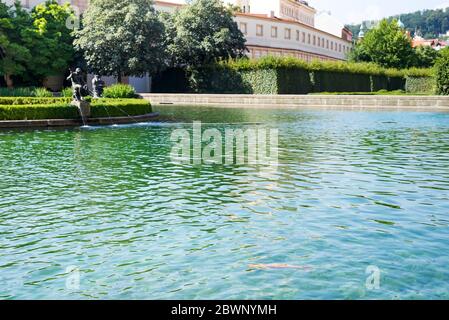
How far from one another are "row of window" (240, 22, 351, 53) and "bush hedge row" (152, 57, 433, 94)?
20.9 m

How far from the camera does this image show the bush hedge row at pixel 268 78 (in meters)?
52.9

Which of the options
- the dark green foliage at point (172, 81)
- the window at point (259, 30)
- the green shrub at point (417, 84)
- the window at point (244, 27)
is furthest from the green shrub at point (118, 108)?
the window at point (259, 30)

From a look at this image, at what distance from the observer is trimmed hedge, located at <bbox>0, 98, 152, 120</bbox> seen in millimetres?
25047

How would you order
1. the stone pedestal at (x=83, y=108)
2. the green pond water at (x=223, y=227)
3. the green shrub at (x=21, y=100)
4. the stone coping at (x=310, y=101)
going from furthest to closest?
the stone coping at (x=310, y=101) < the green shrub at (x=21, y=100) < the stone pedestal at (x=83, y=108) < the green pond water at (x=223, y=227)

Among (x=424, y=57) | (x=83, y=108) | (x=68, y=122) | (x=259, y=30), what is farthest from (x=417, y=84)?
(x=68, y=122)

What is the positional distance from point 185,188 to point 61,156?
234 inches

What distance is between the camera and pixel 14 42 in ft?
172

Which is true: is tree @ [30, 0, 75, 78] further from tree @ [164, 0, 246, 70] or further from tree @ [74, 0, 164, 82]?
tree @ [164, 0, 246, 70]

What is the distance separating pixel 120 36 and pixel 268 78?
13.2 m

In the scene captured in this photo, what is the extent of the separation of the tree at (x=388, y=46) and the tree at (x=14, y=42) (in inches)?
1774

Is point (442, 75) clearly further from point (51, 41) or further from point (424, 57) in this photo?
point (424, 57)

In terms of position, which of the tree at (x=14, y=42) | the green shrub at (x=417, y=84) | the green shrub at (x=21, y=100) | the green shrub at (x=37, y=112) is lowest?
the green shrub at (x=37, y=112)

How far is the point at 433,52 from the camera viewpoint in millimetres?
90688

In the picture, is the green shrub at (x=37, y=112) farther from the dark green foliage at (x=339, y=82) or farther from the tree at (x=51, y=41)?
the dark green foliage at (x=339, y=82)
